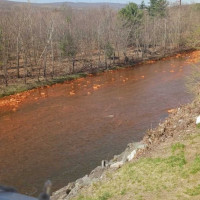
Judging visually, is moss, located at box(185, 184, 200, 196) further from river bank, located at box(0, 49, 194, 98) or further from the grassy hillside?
river bank, located at box(0, 49, 194, 98)

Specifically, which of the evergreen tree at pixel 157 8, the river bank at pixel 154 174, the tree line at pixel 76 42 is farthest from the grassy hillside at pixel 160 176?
the evergreen tree at pixel 157 8

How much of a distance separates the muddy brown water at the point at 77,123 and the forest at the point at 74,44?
4303mm

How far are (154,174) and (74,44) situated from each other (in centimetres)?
3072

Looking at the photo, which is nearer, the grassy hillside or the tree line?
the grassy hillside

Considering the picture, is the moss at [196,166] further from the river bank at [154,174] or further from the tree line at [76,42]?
the tree line at [76,42]

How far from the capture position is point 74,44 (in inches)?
1554

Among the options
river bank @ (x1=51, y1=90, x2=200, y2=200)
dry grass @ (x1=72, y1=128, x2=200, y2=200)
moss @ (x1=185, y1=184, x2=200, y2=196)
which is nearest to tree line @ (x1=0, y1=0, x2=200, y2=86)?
river bank @ (x1=51, y1=90, x2=200, y2=200)

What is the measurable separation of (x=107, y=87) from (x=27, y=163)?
17.2 metres

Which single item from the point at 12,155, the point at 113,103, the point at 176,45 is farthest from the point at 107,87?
the point at 176,45

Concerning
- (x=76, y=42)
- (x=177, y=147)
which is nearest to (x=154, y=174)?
(x=177, y=147)

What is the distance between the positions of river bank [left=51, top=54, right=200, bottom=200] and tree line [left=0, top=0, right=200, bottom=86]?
12.3 m

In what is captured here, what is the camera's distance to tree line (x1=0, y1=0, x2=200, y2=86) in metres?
35.8

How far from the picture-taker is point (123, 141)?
18.3 m

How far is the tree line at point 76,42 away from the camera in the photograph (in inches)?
1407
